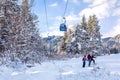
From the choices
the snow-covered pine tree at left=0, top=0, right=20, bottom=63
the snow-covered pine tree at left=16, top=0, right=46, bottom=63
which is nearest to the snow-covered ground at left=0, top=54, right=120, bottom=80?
the snow-covered pine tree at left=0, top=0, right=20, bottom=63

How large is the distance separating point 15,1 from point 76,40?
34252 millimetres

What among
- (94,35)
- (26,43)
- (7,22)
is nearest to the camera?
(7,22)

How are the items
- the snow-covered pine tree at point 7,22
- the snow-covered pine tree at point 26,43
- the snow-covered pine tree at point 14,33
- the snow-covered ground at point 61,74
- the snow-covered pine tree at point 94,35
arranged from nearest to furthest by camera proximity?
the snow-covered ground at point 61,74
the snow-covered pine tree at point 7,22
the snow-covered pine tree at point 14,33
the snow-covered pine tree at point 26,43
the snow-covered pine tree at point 94,35

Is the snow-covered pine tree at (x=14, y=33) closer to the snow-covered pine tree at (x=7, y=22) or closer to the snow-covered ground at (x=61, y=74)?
the snow-covered pine tree at (x=7, y=22)

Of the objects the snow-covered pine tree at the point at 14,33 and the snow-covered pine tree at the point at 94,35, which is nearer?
the snow-covered pine tree at the point at 14,33

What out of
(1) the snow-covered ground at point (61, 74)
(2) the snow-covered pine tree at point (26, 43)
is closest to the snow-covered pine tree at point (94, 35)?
(2) the snow-covered pine tree at point (26, 43)

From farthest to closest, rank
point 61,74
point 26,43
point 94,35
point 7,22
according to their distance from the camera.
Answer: point 94,35, point 26,43, point 7,22, point 61,74

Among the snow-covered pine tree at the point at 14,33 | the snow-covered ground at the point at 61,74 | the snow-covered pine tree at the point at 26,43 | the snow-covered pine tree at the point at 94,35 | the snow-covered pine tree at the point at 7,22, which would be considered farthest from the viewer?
the snow-covered pine tree at the point at 94,35

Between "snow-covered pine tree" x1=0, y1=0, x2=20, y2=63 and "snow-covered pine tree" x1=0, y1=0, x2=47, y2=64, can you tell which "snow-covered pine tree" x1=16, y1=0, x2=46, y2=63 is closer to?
"snow-covered pine tree" x1=0, y1=0, x2=47, y2=64

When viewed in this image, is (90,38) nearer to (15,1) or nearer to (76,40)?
(76,40)

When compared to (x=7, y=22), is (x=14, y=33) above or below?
below

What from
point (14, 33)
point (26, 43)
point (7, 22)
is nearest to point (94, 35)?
point (26, 43)

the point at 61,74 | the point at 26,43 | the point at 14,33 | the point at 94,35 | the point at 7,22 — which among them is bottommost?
the point at 61,74

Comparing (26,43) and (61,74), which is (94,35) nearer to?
(26,43)
